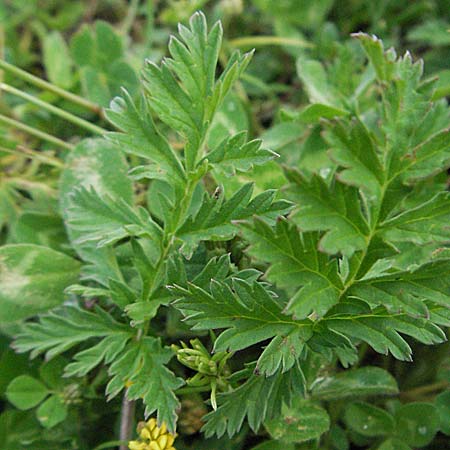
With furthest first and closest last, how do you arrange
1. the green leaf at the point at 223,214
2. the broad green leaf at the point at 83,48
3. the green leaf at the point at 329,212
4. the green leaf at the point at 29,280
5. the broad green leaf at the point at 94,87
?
the broad green leaf at the point at 83,48, the broad green leaf at the point at 94,87, the green leaf at the point at 29,280, the green leaf at the point at 223,214, the green leaf at the point at 329,212

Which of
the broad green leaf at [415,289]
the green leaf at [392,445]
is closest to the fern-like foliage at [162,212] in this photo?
the broad green leaf at [415,289]

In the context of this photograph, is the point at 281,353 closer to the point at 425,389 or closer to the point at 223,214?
the point at 223,214

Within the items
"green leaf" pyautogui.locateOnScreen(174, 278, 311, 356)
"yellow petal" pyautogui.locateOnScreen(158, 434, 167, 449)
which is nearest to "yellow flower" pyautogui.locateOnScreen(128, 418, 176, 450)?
"yellow petal" pyautogui.locateOnScreen(158, 434, 167, 449)

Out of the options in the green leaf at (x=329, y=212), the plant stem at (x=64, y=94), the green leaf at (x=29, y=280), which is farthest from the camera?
the plant stem at (x=64, y=94)

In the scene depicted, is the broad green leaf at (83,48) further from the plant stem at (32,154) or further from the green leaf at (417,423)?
the green leaf at (417,423)

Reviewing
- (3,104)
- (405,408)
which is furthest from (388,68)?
(3,104)

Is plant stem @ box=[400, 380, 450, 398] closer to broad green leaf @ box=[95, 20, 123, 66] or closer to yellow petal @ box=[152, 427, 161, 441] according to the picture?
yellow petal @ box=[152, 427, 161, 441]
